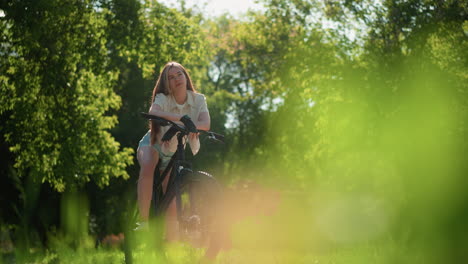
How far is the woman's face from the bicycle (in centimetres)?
48

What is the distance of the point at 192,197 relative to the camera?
232 inches

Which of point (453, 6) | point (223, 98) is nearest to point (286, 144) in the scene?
point (223, 98)

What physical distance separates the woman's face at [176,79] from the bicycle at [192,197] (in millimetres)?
479

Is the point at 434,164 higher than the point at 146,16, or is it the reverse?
the point at 146,16

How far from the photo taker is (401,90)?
19.0 metres

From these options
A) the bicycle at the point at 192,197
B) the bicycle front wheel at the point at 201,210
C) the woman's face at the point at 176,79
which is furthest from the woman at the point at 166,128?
the bicycle front wheel at the point at 201,210

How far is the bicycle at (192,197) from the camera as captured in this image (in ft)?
19.0

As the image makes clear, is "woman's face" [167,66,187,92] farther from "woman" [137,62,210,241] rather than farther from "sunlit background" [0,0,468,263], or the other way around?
"sunlit background" [0,0,468,263]

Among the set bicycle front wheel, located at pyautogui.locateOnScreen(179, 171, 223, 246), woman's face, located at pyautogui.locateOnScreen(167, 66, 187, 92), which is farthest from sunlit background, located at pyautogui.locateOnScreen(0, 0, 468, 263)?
woman's face, located at pyautogui.locateOnScreen(167, 66, 187, 92)

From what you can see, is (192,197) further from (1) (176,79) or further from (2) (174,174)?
(1) (176,79)

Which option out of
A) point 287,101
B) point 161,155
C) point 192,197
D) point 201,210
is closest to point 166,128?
point 161,155

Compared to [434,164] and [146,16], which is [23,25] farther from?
[434,164]

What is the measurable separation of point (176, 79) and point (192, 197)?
4.28 ft

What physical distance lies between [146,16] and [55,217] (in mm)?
9494
